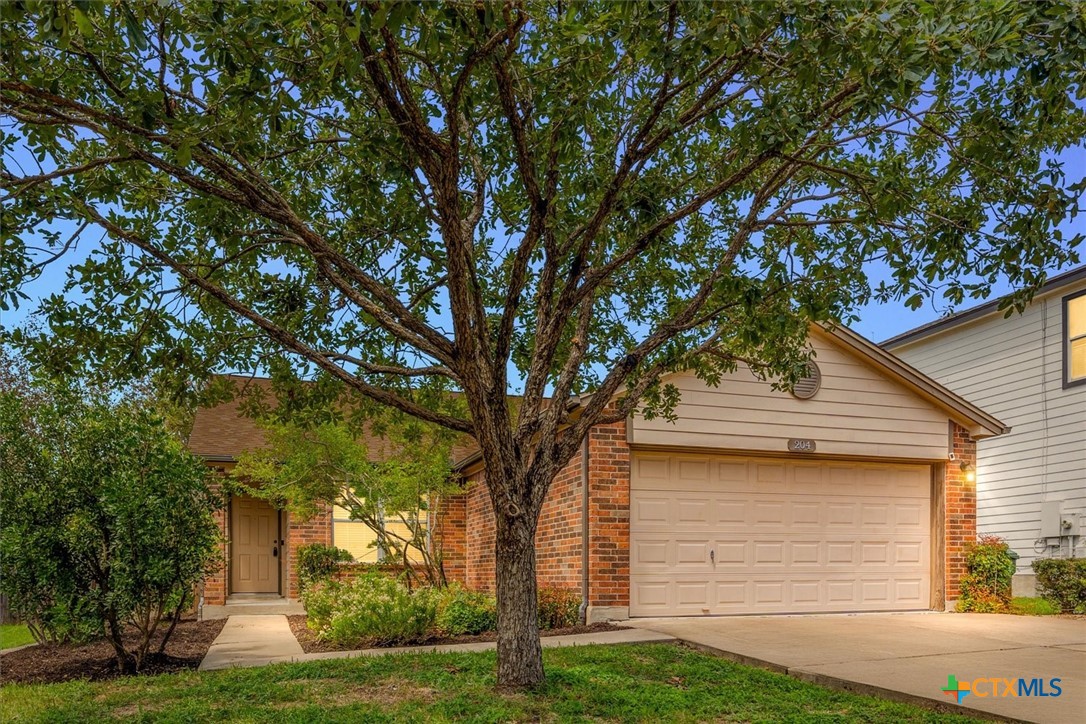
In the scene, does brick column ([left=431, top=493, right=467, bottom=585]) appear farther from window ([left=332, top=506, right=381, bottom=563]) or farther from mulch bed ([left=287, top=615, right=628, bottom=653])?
mulch bed ([left=287, top=615, right=628, bottom=653])

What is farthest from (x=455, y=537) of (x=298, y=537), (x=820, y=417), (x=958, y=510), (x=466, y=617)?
(x=958, y=510)

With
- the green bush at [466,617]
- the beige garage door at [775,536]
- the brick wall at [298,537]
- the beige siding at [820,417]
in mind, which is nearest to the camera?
the green bush at [466,617]

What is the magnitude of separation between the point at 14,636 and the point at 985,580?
49.9 ft

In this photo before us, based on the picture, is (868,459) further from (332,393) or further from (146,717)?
(146,717)

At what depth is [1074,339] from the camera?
15.4 metres

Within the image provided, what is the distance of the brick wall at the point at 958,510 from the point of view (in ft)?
43.5

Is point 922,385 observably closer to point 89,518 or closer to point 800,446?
point 800,446

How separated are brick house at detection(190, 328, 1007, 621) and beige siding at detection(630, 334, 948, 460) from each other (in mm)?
21

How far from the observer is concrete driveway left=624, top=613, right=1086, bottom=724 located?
264 inches

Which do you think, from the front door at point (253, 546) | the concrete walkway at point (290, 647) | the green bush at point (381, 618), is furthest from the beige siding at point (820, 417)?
the front door at point (253, 546)

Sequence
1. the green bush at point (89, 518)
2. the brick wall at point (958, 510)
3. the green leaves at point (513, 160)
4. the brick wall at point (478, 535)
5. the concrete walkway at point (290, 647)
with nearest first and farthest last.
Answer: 1. the green leaves at point (513, 160)
2. the green bush at point (89, 518)
3. the concrete walkway at point (290, 647)
4. the brick wall at point (958, 510)
5. the brick wall at point (478, 535)

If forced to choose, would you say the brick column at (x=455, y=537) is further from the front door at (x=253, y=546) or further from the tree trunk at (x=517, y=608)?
the tree trunk at (x=517, y=608)

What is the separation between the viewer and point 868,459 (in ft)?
43.3

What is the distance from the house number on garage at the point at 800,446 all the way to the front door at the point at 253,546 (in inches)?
420
